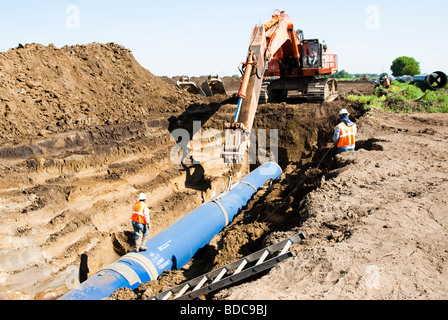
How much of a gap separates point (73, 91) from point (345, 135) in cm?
938

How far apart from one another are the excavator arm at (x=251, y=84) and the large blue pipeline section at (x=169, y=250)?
1.34 metres

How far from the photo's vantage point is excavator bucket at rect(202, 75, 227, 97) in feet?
66.3

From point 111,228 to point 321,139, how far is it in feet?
29.3

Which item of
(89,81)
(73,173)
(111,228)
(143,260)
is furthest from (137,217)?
(89,81)

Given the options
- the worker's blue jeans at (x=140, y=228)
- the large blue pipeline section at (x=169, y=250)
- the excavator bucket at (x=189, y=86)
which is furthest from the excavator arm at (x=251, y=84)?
the excavator bucket at (x=189, y=86)

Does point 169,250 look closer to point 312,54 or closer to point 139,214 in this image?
point 139,214

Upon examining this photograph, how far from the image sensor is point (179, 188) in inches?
453

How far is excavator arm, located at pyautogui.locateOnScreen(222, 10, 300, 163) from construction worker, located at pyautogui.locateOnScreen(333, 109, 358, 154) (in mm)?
2319

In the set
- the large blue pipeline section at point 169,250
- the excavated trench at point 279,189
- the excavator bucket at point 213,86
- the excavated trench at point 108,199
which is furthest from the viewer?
the excavator bucket at point 213,86

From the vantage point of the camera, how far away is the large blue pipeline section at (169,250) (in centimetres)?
592

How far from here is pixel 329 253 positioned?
14.4 feet

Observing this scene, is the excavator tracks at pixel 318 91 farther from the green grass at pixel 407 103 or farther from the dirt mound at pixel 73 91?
the dirt mound at pixel 73 91

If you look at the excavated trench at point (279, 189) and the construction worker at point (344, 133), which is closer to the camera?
the excavated trench at point (279, 189)
